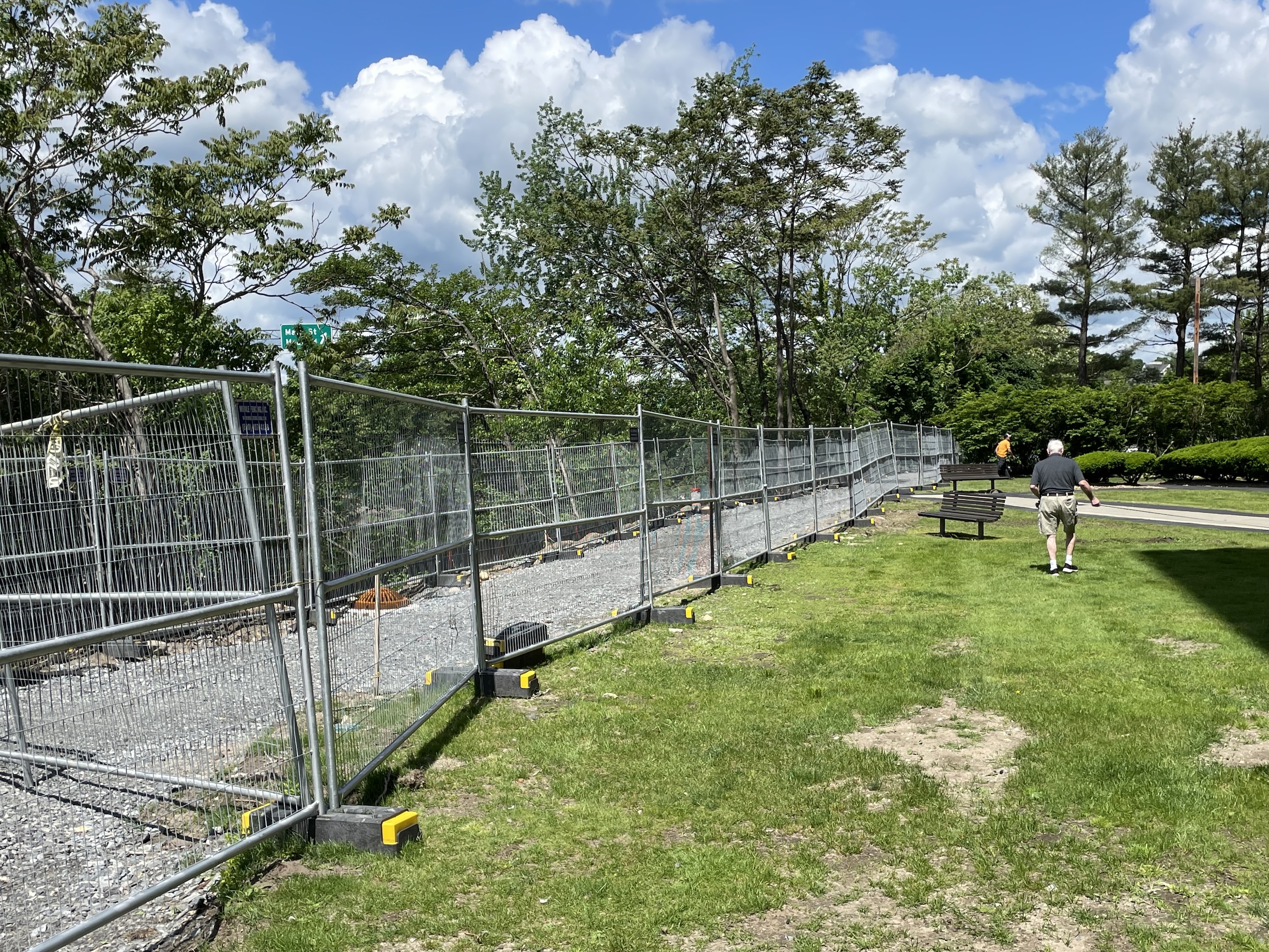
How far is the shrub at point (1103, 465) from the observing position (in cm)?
3023

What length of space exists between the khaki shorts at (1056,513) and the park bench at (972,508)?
3.46 meters

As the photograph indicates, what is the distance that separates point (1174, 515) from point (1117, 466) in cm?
1208

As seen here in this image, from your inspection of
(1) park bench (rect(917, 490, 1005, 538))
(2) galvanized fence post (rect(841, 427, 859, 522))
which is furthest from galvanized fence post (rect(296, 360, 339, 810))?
(2) galvanized fence post (rect(841, 427, 859, 522))

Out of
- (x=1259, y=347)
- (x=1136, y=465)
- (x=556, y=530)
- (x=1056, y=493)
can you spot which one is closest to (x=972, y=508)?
(x=1056, y=493)

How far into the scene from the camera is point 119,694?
3.84 m

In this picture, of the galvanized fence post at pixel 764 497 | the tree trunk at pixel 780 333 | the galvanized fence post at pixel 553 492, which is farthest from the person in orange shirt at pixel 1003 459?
the galvanized fence post at pixel 553 492

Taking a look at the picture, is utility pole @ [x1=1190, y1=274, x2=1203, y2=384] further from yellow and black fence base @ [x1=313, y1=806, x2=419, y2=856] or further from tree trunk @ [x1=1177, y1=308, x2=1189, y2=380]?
yellow and black fence base @ [x1=313, y1=806, x2=419, y2=856]

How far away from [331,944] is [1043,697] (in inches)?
194

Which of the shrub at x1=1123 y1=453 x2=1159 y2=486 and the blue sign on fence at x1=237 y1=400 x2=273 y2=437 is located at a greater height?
the blue sign on fence at x1=237 y1=400 x2=273 y2=437

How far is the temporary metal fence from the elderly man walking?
340 inches

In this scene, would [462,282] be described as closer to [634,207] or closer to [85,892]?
[634,207]

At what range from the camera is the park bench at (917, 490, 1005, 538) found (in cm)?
1598

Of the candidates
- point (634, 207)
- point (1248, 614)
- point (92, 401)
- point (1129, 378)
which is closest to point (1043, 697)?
point (1248, 614)

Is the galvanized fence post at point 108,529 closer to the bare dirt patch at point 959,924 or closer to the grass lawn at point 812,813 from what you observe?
the grass lawn at point 812,813
